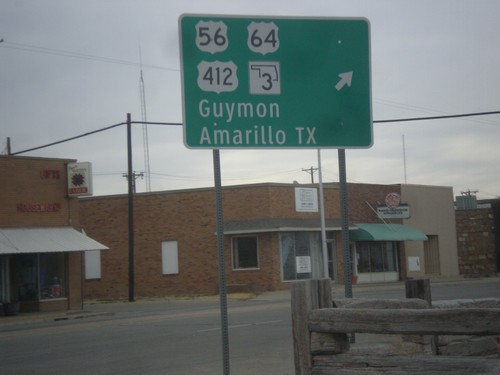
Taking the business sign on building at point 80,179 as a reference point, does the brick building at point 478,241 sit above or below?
below

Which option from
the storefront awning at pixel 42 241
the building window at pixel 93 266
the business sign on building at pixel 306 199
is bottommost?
the building window at pixel 93 266

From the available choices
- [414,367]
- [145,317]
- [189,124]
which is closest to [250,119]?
[189,124]

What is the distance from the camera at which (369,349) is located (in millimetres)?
5770

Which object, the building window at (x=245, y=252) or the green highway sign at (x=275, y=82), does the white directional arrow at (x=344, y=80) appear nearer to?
the green highway sign at (x=275, y=82)

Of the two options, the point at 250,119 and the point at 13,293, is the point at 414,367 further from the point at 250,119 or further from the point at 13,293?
the point at 13,293

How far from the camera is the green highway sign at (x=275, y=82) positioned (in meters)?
6.71

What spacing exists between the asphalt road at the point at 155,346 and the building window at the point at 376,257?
805 inches

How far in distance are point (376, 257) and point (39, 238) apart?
2321cm

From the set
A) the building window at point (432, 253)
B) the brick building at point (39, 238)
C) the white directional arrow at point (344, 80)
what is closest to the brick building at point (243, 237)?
the building window at point (432, 253)

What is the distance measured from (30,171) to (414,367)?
28.7 m

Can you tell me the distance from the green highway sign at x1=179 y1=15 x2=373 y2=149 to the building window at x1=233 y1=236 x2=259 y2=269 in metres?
33.3

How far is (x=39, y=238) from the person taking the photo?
31.1 m

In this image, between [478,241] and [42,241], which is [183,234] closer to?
[42,241]

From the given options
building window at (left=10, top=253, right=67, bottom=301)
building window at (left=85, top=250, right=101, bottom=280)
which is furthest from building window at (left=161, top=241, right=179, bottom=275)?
building window at (left=10, top=253, right=67, bottom=301)
